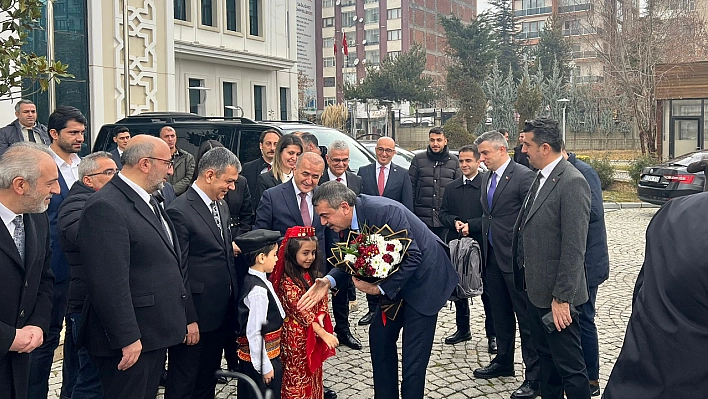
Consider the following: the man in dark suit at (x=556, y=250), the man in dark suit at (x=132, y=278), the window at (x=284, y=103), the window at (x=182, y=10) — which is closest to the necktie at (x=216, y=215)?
the man in dark suit at (x=132, y=278)

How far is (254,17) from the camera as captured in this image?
93.6 feet

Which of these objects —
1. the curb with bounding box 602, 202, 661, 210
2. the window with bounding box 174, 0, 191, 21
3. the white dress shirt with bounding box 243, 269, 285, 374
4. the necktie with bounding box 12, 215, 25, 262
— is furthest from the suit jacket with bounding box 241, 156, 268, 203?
the window with bounding box 174, 0, 191, 21

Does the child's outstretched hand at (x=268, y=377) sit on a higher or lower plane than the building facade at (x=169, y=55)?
lower

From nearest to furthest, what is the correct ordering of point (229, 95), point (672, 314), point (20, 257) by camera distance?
point (672, 314)
point (20, 257)
point (229, 95)

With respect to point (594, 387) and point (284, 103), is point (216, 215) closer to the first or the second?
point (594, 387)

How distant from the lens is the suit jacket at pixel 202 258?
460 centimetres

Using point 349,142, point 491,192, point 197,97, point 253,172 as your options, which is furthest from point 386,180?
point 197,97

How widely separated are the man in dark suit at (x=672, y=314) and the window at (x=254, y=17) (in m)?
27.4

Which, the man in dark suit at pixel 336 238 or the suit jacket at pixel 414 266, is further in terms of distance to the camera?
the man in dark suit at pixel 336 238

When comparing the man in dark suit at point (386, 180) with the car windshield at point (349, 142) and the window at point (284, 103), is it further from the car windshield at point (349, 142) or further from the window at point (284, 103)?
the window at point (284, 103)

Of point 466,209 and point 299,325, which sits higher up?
point 466,209

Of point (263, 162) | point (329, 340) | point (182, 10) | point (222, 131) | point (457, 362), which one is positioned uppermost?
point (182, 10)

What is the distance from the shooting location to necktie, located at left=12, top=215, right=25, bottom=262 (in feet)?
11.8

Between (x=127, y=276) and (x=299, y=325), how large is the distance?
158cm
